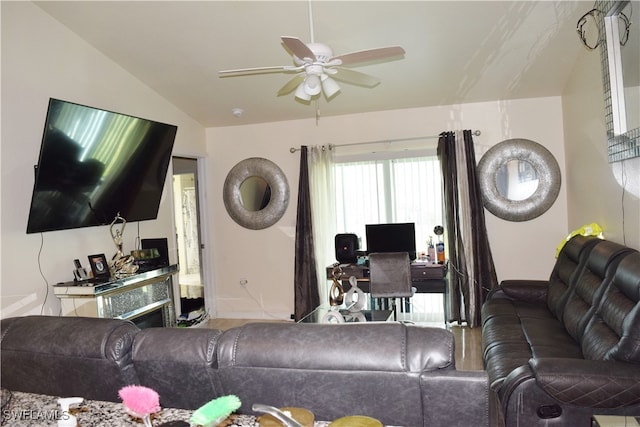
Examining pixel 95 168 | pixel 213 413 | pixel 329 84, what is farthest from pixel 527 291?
pixel 95 168

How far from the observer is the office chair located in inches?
164

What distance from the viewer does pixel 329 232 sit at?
17.6 ft

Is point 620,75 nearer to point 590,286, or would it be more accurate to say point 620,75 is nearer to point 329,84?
point 590,286

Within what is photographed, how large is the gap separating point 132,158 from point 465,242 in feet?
11.0

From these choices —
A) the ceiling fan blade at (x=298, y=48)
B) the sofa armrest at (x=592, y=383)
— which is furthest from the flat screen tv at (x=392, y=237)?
the sofa armrest at (x=592, y=383)

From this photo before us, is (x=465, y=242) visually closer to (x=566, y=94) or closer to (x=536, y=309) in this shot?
(x=536, y=309)

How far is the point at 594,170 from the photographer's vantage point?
3793mm

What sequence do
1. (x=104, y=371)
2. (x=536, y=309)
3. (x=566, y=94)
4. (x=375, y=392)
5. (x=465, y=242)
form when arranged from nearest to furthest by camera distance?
(x=375, y=392) → (x=104, y=371) → (x=536, y=309) → (x=566, y=94) → (x=465, y=242)

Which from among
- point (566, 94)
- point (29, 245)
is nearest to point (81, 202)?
point (29, 245)

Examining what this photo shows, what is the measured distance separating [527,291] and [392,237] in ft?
5.08

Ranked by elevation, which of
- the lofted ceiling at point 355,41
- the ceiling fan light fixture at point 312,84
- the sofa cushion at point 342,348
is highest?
the lofted ceiling at point 355,41

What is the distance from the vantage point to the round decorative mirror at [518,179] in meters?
4.78

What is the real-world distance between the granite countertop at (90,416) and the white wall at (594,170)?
2.73m

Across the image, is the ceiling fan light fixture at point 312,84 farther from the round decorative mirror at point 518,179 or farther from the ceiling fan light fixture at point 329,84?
the round decorative mirror at point 518,179
